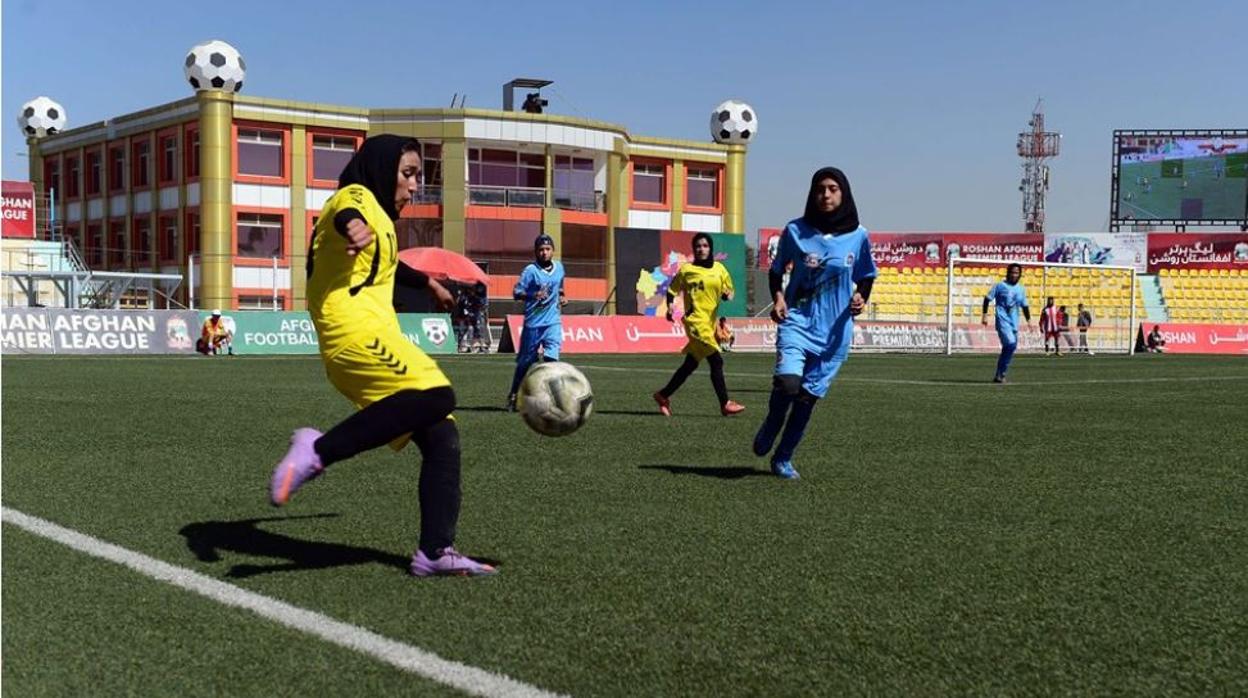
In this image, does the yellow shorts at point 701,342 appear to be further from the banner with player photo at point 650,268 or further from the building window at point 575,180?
the building window at point 575,180

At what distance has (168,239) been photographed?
49.9 meters

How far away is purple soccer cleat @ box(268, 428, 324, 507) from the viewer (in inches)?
170

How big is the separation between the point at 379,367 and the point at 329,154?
4609 cm

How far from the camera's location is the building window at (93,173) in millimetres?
53844

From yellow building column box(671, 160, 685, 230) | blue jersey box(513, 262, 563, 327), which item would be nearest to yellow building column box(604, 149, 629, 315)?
yellow building column box(671, 160, 685, 230)

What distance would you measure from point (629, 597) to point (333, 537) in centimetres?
176

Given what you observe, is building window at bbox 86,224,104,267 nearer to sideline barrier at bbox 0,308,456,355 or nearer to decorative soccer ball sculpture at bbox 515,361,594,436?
sideline barrier at bbox 0,308,456,355

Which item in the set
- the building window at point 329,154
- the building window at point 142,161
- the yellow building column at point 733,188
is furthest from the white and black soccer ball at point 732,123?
the building window at point 142,161

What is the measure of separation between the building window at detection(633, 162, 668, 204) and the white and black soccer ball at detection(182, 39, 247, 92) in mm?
19082

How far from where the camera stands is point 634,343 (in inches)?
1444

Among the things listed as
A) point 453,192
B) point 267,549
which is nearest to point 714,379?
point 267,549

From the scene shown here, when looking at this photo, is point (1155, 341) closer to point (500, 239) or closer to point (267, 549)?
point (500, 239)

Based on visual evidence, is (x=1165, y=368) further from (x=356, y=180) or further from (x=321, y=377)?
(x=356, y=180)

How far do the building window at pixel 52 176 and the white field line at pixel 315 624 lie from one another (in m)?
57.9
